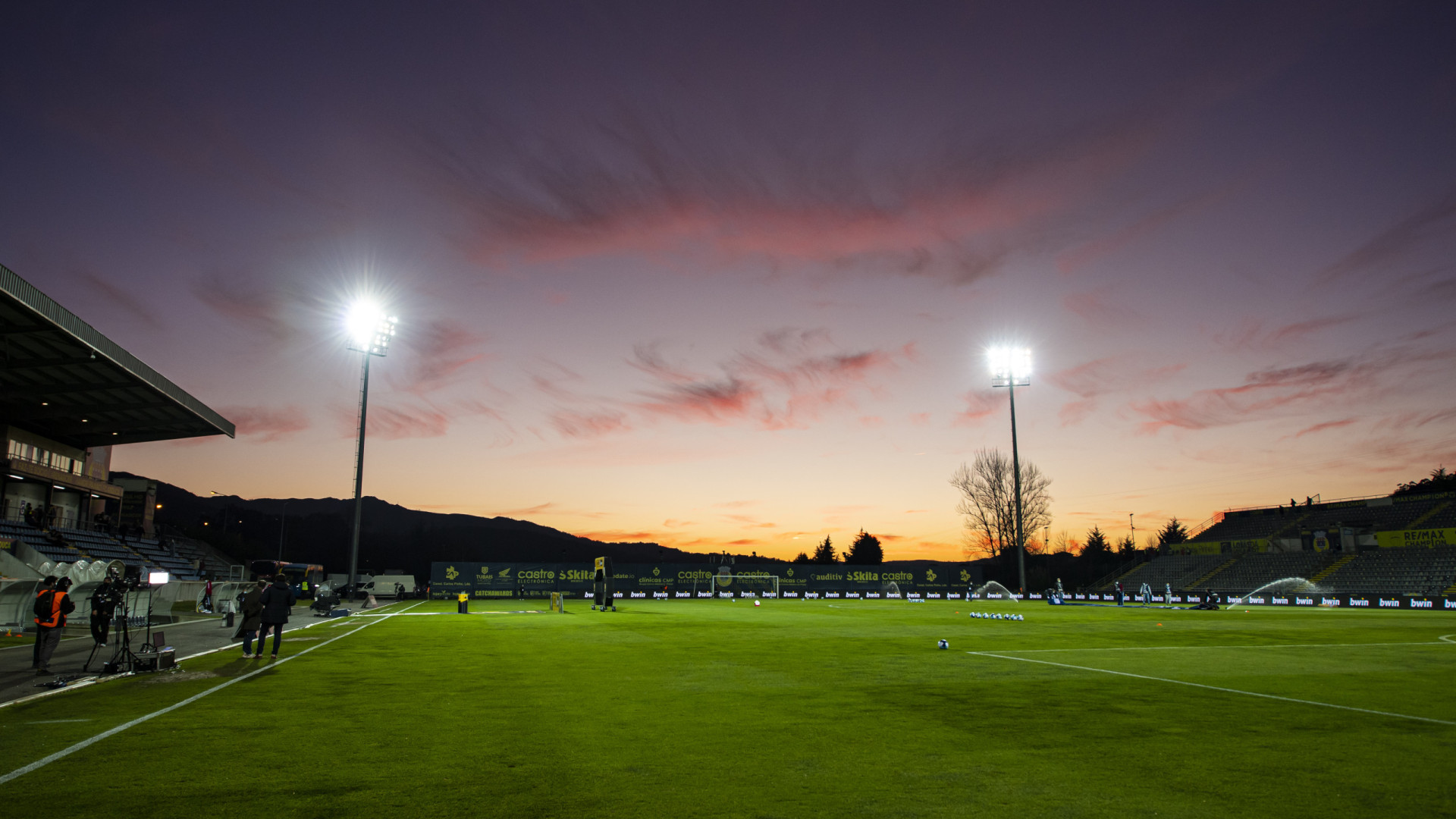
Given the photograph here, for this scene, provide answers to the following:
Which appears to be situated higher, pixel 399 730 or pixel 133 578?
pixel 133 578

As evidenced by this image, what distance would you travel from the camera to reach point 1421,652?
57.9 ft

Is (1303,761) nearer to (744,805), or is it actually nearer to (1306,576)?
(744,805)

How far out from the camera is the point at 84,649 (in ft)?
59.3

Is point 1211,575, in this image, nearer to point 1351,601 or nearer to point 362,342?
point 1351,601

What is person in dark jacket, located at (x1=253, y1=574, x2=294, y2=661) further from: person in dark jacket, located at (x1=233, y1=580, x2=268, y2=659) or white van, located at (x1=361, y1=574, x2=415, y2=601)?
white van, located at (x1=361, y1=574, x2=415, y2=601)

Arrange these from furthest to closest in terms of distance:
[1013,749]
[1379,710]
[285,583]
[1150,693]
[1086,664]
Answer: [285,583]
[1086,664]
[1150,693]
[1379,710]
[1013,749]

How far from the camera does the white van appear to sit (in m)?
60.8

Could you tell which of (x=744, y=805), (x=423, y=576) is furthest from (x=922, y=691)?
(x=423, y=576)

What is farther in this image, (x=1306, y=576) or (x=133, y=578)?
(x=1306, y=576)

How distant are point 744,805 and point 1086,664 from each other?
A: 11687 mm

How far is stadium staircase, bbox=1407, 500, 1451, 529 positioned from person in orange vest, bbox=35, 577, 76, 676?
7399 centimetres

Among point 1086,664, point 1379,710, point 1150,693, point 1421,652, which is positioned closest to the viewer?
point 1379,710

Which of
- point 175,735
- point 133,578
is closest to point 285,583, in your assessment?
point 133,578

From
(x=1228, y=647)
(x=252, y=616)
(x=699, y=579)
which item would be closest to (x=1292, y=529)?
(x=699, y=579)
